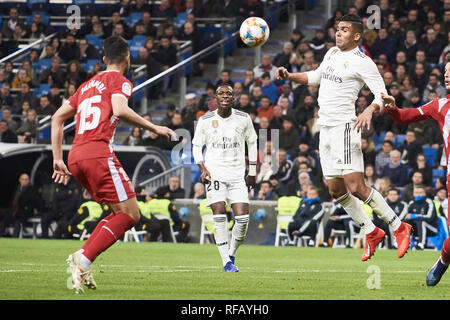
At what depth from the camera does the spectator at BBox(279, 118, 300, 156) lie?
2192 cm

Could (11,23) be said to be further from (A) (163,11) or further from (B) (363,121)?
(B) (363,121)

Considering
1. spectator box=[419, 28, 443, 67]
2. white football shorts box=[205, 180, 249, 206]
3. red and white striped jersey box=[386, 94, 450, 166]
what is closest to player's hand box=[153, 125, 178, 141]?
red and white striped jersey box=[386, 94, 450, 166]

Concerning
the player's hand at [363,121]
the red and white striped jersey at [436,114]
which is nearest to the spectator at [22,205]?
the player's hand at [363,121]

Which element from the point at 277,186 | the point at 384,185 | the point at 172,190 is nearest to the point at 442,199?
the point at 384,185

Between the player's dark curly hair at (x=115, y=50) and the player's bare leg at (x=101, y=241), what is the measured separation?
129 centimetres

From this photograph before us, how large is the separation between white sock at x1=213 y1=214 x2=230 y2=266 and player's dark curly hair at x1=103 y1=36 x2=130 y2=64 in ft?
12.9

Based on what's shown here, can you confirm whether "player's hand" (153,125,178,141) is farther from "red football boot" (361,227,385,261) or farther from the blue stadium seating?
the blue stadium seating

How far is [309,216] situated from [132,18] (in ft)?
37.2

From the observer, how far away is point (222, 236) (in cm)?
1237

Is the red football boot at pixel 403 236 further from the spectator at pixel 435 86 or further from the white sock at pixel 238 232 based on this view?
the spectator at pixel 435 86

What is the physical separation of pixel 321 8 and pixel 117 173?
20226 millimetres

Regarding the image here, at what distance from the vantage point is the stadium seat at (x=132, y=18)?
28766mm

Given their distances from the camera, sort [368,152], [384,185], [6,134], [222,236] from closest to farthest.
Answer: [222,236] < [384,185] < [368,152] < [6,134]
